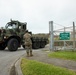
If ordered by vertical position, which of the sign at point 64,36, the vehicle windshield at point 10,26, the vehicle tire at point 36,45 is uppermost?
the vehicle windshield at point 10,26

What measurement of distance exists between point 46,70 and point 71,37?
9062mm

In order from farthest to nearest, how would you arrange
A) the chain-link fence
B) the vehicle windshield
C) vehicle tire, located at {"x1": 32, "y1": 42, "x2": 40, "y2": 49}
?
vehicle tire, located at {"x1": 32, "y1": 42, "x2": 40, "y2": 49} < the vehicle windshield < the chain-link fence

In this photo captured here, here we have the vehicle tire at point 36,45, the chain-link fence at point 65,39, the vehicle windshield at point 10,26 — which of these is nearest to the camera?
the chain-link fence at point 65,39

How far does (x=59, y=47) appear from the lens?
750 inches

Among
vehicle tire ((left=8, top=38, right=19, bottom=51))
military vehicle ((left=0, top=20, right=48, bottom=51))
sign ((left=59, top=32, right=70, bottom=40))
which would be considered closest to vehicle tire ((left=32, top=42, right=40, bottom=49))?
military vehicle ((left=0, top=20, right=48, bottom=51))

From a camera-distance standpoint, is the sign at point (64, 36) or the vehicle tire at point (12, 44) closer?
the sign at point (64, 36)

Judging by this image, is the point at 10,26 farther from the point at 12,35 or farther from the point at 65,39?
the point at 65,39

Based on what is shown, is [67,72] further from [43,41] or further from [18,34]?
[43,41]

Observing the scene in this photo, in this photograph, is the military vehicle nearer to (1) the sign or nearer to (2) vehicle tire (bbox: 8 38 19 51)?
(2) vehicle tire (bbox: 8 38 19 51)

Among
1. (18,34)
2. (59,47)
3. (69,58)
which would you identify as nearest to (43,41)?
(18,34)

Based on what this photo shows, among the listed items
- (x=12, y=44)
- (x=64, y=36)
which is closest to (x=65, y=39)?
(x=64, y=36)

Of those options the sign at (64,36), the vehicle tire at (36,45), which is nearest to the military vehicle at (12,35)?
the vehicle tire at (36,45)

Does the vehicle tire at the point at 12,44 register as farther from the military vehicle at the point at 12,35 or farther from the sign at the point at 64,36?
the sign at the point at 64,36

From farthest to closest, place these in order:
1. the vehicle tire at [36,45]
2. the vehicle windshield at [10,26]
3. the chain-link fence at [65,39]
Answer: the vehicle tire at [36,45] → the vehicle windshield at [10,26] → the chain-link fence at [65,39]
